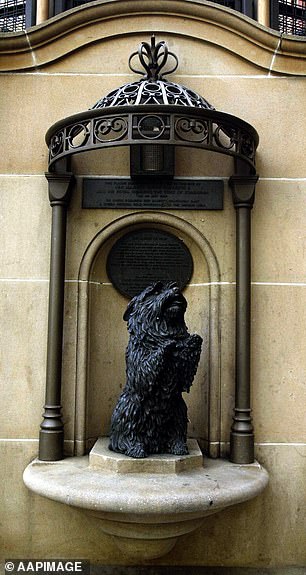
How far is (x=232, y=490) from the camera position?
12.9 ft

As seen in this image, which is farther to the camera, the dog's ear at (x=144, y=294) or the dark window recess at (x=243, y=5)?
the dark window recess at (x=243, y=5)

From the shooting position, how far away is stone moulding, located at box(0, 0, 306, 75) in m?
5.11

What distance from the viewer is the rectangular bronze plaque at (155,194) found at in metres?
5.03

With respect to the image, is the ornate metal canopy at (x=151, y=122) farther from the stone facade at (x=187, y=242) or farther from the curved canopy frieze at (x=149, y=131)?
the stone facade at (x=187, y=242)

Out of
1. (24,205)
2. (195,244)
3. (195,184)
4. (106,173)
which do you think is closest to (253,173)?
(195,184)

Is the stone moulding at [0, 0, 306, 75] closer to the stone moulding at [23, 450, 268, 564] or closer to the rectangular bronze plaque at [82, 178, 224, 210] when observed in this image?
the rectangular bronze plaque at [82, 178, 224, 210]

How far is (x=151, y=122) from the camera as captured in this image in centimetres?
480

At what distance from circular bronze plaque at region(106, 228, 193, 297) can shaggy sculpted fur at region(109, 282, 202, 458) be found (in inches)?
28.4

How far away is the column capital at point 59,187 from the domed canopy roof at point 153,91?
0.70 meters

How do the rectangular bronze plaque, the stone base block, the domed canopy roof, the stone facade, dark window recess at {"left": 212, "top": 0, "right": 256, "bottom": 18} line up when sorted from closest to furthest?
the stone base block < the domed canopy roof < the stone facade < the rectangular bronze plaque < dark window recess at {"left": 212, "top": 0, "right": 256, "bottom": 18}

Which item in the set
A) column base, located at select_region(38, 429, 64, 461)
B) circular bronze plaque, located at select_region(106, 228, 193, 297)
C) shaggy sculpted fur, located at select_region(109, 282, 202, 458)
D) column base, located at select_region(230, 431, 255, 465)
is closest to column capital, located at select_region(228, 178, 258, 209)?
circular bronze plaque, located at select_region(106, 228, 193, 297)

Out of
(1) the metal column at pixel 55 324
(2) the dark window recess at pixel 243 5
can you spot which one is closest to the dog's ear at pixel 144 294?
(1) the metal column at pixel 55 324

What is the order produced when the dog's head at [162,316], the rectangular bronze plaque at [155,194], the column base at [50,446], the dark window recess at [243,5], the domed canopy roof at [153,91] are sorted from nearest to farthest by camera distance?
the dog's head at [162,316] < the domed canopy roof at [153,91] < the column base at [50,446] < the rectangular bronze plaque at [155,194] < the dark window recess at [243,5]

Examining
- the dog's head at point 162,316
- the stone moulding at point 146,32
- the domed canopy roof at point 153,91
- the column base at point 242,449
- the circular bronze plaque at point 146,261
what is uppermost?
the stone moulding at point 146,32
